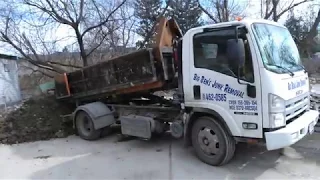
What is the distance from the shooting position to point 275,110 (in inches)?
163

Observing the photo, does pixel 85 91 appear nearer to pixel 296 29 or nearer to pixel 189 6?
pixel 189 6

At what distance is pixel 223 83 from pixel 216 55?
46 cm

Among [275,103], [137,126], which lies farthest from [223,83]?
[137,126]

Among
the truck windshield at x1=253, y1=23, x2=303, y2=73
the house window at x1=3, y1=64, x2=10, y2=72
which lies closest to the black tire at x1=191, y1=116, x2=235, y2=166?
the truck windshield at x1=253, y1=23, x2=303, y2=73

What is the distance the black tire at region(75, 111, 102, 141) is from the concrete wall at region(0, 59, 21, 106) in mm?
6701

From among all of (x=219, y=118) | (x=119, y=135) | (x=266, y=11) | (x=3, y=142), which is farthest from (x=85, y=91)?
(x=266, y=11)

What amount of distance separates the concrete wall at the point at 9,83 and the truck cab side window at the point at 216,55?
1044cm

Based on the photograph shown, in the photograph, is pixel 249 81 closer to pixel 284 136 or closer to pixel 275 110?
pixel 275 110

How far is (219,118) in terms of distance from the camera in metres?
4.75

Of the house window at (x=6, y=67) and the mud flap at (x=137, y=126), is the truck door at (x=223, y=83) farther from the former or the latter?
the house window at (x=6, y=67)

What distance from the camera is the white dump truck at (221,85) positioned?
165 inches

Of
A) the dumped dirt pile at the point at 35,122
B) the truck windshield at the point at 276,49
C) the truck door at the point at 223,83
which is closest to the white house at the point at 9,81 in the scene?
the dumped dirt pile at the point at 35,122

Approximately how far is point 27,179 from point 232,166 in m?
3.37

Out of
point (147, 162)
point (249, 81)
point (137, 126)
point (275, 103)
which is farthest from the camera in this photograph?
point (137, 126)
